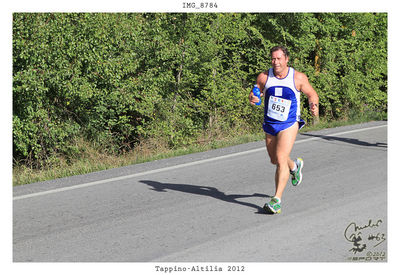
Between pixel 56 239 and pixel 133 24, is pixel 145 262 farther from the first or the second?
pixel 133 24

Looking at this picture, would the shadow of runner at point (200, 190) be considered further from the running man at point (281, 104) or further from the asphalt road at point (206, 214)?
the running man at point (281, 104)

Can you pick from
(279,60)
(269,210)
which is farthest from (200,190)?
(279,60)

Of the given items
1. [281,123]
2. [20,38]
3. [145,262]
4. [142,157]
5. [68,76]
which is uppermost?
[20,38]

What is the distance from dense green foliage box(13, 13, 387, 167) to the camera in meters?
9.84

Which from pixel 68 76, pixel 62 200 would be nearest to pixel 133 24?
pixel 68 76

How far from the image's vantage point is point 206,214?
21.1 ft

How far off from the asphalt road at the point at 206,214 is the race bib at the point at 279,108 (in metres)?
1.15

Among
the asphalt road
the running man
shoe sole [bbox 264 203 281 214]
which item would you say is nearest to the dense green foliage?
the asphalt road

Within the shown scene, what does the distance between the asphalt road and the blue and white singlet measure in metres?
1.09

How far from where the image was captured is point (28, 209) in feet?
21.8

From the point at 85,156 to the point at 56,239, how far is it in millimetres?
5592

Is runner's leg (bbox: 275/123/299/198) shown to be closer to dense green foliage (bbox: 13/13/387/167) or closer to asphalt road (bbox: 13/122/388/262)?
asphalt road (bbox: 13/122/388/262)

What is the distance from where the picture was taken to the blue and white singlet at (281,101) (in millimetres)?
6281

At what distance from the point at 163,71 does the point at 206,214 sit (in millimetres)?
5799
